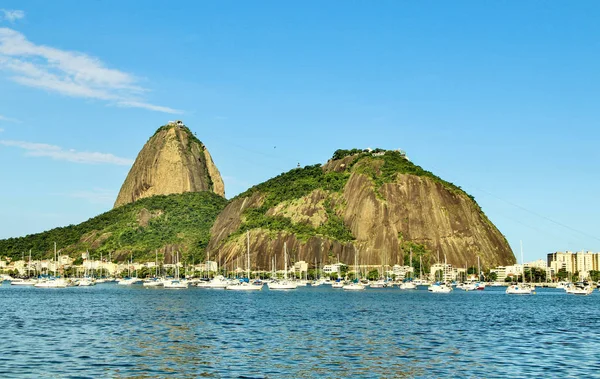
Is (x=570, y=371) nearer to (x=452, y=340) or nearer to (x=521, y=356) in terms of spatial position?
(x=521, y=356)

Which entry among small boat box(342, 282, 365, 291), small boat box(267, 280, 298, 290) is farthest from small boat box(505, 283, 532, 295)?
small boat box(267, 280, 298, 290)

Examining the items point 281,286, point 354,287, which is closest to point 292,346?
point 281,286

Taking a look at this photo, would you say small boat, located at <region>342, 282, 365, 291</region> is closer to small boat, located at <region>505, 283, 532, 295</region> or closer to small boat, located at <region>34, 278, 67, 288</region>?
small boat, located at <region>505, 283, 532, 295</region>

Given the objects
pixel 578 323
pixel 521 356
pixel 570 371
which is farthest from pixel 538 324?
pixel 570 371

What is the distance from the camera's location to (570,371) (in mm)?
40719

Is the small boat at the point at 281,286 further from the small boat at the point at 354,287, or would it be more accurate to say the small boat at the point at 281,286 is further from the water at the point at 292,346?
the water at the point at 292,346

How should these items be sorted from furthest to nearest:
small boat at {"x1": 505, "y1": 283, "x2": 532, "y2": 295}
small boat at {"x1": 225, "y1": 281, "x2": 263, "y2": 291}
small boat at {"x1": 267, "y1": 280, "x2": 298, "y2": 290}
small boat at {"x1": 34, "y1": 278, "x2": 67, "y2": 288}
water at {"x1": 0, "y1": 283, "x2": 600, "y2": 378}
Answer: small boat at {"x1": 34, "y1": 278, "x2": 67, "y2": 288} → small boat at {"x1": 267, "y1": 280, "x2": 298, "y2": 290} → small boat at {"x1": 505, "y1": 283, "x2": 532, "y2": 295} → small boat at {"x1": 225, "y1": 281, "x2": 263, "y2": 291} → water at {"x1": 0, "y1": 283, "x2": 600, "y2": 378}

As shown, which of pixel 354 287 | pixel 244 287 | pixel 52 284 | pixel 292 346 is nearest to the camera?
pixel 292 346

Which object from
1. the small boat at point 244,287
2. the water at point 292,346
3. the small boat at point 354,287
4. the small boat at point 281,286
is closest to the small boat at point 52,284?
the small boat at point 244,287

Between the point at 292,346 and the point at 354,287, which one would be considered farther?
the point at 354,287

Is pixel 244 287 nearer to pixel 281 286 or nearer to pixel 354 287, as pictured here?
pixel 281 286

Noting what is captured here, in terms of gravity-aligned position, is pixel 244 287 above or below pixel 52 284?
below

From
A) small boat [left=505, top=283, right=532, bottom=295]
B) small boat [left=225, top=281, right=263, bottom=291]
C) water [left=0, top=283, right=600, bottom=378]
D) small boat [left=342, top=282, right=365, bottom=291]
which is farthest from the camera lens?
small boat [left=342, top=282, right=365, bottom=291]

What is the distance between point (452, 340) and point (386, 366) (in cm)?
1626
